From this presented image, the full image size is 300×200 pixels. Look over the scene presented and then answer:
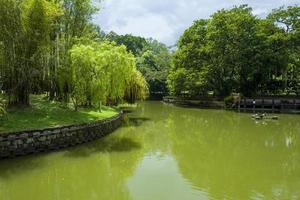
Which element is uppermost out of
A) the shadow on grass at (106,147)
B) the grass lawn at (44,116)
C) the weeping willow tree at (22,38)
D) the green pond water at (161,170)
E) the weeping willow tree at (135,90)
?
the weeping willow tree at (22,38)

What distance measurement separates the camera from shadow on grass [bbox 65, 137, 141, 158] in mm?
17062

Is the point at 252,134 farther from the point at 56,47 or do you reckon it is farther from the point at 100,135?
the point at 56,47

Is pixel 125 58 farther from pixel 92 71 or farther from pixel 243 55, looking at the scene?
pixel 243 55

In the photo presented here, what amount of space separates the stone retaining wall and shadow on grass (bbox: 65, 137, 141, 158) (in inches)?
22.1

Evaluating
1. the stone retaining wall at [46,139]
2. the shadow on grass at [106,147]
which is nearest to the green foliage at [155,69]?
the shadow on grass at [106,147]

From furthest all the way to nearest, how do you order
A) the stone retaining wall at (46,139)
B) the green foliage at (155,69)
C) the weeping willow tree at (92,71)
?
the green foliage at (155,69) → the weeping willow tree at (92,71) → the stone retaining wall at (46,139)

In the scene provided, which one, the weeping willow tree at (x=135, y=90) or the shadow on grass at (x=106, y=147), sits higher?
the weeping willow tree at (x=135, y=90)

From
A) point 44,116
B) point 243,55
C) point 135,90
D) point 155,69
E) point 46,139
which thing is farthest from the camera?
point 155,69

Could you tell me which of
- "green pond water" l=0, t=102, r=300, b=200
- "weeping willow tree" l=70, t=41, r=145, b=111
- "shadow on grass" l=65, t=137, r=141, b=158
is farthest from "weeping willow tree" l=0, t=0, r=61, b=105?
"green pond water" l=0, t=102, r=300, b=200

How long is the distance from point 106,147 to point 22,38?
716cm

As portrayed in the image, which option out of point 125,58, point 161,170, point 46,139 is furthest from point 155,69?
point 161,170

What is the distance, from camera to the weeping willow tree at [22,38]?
1919cm

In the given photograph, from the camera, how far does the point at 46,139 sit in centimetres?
1681

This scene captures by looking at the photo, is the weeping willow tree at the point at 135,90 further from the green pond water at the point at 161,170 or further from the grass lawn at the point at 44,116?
the green pond water at the point at 161,170
